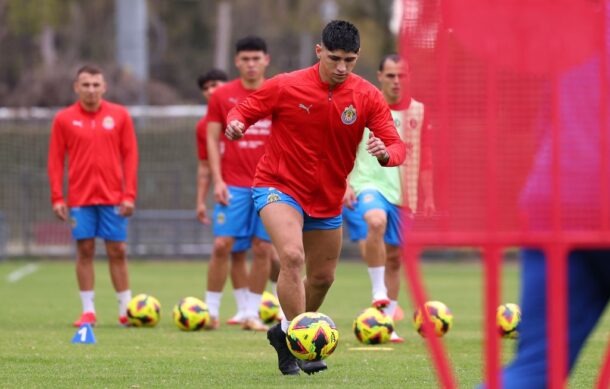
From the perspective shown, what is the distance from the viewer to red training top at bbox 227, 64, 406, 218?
8391 millimetres

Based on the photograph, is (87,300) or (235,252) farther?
(235,252)

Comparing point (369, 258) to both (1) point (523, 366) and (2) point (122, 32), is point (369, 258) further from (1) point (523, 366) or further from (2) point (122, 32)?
(2) point (122, 32)

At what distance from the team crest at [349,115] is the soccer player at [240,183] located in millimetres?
3815

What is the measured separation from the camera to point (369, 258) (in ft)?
38.3

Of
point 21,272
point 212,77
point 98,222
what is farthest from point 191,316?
point 21,272

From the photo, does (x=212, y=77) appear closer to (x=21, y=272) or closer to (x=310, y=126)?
(x=310, y=126)

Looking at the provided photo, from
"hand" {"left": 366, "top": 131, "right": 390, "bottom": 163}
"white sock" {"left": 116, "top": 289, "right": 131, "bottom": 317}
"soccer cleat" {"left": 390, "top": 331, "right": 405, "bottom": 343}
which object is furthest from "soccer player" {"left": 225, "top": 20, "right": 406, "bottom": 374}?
"white sock" {"left": 116, "top": 289, "right": 131, "bottom": 317}

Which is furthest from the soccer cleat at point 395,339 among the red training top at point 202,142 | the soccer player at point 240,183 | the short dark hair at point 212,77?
the short dark hair at point 212,77

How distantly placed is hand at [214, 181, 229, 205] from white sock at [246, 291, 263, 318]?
927mm

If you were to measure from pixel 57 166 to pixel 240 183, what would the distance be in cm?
173

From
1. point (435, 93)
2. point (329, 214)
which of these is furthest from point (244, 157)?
point (435, 93)

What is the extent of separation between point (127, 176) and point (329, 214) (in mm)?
4445

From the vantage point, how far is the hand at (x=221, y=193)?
1200 cm

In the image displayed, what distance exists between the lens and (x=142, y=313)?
12.1m
